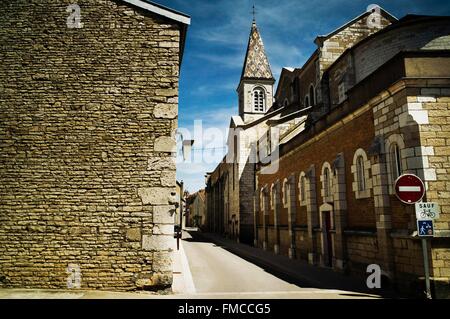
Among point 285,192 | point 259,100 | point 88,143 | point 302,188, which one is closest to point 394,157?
point 302,188

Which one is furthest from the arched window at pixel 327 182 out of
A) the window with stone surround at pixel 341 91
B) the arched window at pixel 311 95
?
the arched window at pixel 311 95

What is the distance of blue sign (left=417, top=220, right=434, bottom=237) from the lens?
604cm

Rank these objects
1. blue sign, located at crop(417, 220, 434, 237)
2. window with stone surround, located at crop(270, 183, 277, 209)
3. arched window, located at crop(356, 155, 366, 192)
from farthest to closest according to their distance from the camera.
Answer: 1. window with stone surround, located at crop(270, 183, 277, 209)
2. arched window, located at crop(356, 155, 366, 192)
3. blue sign, located at crop(417, 220, 434, 237)

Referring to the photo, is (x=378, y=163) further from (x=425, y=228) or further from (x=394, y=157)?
(x=425, y=228)

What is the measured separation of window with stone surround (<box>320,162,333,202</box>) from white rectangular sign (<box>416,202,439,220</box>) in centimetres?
623

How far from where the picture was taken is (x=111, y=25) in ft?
29.4

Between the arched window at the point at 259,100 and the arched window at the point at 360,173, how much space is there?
26.9 m

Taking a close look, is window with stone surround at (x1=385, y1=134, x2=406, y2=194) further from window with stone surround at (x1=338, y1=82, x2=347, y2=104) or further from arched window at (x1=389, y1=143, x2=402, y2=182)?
window with stone surround at (x1=338, y1=82, x2=347, y2=104)

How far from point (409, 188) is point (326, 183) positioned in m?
6.72

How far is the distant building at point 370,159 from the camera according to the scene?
7.71 m

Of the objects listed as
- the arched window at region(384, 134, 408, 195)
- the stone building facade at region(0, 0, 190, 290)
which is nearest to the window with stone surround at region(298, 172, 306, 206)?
the arched window at region(384, 134, 408, 195)

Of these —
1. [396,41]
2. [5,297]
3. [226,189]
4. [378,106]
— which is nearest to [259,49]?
[226,189]

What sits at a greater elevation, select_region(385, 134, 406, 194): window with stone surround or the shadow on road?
select_region(385, 134, 406, 194): window with stone surround
